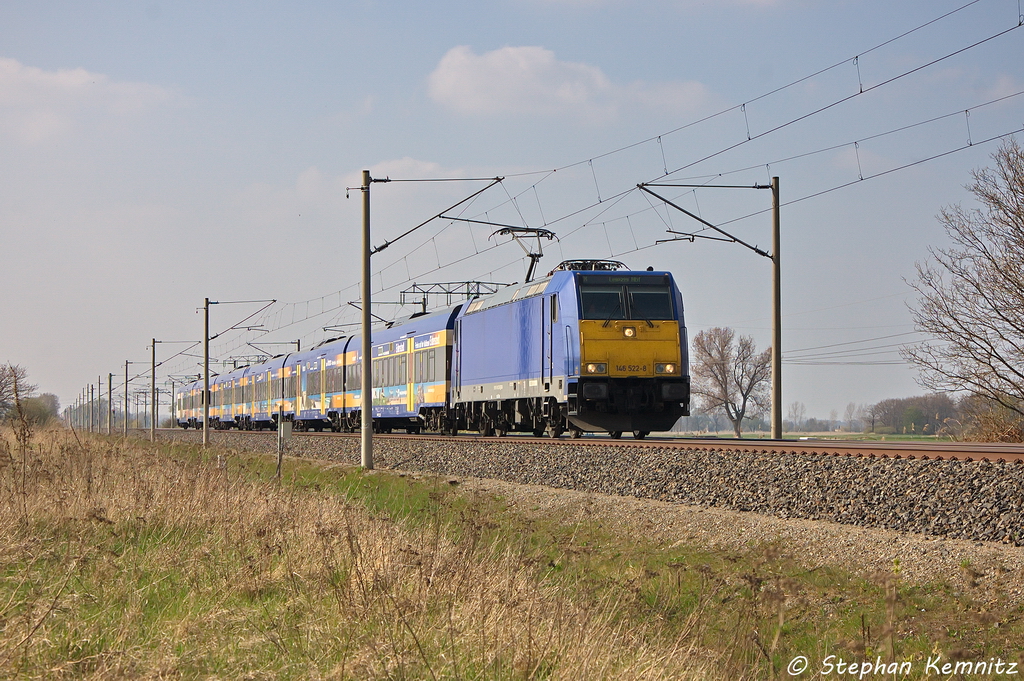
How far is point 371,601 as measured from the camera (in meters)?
7.10

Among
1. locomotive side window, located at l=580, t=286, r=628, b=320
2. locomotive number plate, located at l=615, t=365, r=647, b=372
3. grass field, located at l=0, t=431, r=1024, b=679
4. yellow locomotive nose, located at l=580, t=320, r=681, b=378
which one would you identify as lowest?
grass field, located at l=0, t=431, r=1024, b=679

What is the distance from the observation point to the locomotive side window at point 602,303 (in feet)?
71.7

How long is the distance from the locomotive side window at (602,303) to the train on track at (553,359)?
0.07 ft

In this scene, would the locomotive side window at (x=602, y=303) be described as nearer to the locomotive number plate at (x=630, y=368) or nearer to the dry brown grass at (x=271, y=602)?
the locomotive number plate at (x=630, y=368)

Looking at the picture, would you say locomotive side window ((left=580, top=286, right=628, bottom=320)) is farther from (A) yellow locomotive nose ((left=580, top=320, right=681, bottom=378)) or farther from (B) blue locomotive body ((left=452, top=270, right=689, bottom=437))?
(A) yellow locomotive nose ((left=580, top=320, right=681, bottom=378))

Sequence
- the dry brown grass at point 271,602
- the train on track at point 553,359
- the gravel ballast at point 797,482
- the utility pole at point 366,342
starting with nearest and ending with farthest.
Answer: the dry brown grass at point 271,602 → the gravel ballast at point 797,482 → the train on track at point 553,359 → the utility pole at point 366,342

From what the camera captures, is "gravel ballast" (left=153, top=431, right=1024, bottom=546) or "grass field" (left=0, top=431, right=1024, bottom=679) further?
"gravel ballast" (left=153, top=431, right=1024, bottom=546)

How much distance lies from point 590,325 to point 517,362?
12.1ft

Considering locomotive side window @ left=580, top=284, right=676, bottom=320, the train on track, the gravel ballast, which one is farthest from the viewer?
locomotive side window @ left=580, top=284, right=676, bottom=320

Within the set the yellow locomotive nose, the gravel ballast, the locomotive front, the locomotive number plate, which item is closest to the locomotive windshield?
the locomotive front

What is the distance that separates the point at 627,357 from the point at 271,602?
14.6 meters

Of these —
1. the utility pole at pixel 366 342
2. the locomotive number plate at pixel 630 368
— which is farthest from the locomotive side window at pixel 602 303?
the utility pole at pixel 366 342

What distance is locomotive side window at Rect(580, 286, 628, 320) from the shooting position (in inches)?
860

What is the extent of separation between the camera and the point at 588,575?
11.3 meters
